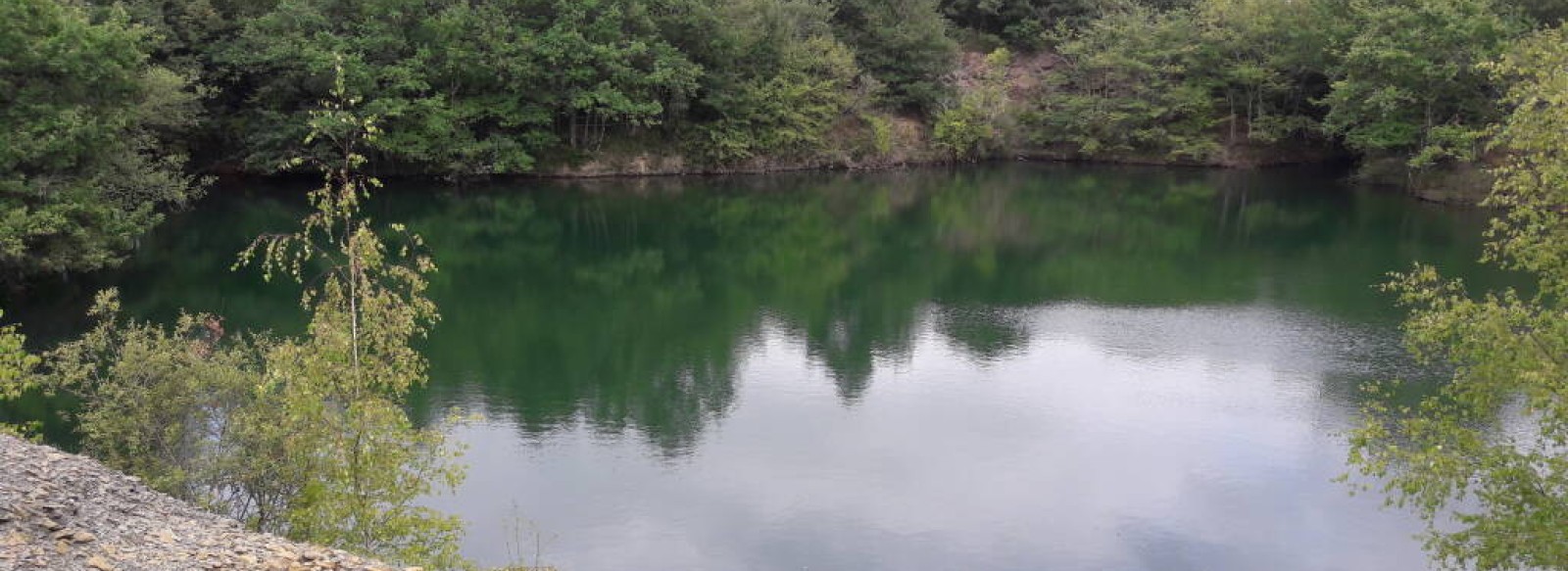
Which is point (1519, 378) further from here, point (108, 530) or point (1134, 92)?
point (1134, 92)

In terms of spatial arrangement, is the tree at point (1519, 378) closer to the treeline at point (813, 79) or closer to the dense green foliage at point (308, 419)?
the dense green foliage at point (308, 419)

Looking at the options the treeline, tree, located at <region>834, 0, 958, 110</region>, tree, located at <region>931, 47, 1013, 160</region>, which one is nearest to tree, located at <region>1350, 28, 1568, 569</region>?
the treeline

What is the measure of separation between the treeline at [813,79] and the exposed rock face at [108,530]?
73.8ft

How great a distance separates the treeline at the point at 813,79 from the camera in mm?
48750

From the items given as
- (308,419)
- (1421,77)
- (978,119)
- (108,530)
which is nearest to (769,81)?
(978,119)

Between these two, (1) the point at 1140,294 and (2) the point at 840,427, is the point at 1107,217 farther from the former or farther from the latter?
(2) the point at 840,427

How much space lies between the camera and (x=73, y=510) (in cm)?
1180

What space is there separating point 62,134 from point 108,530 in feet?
62.3

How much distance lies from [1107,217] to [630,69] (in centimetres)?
2226

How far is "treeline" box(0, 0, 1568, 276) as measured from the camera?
48.8 meters

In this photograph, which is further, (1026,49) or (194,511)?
(1026,49)

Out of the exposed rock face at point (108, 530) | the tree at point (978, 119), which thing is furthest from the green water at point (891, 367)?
the tree at point (978, 119)

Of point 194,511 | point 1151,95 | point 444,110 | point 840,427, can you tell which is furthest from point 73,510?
point 1151,95

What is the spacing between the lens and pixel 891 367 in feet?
90.2
